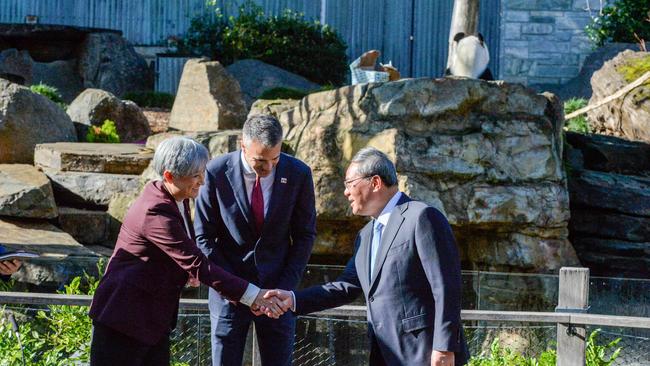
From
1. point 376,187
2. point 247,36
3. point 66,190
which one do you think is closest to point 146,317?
point 376,187

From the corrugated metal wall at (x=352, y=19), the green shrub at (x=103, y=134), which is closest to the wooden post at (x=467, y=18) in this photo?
the green shrub at (x=103, y=134)

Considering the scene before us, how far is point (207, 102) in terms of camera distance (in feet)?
44.7

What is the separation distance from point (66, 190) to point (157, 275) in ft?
22.6

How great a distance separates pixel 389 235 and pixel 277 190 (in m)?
1.00

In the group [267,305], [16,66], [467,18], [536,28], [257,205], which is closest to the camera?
[267,305]

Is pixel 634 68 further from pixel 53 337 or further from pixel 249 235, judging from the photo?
pixel 249 235

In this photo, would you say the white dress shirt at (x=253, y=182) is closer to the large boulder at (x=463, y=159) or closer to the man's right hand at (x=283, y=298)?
the man's right hand at (x=283, y=298)

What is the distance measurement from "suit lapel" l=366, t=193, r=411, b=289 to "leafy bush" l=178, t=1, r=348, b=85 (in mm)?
15000

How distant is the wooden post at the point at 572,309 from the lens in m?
6.09

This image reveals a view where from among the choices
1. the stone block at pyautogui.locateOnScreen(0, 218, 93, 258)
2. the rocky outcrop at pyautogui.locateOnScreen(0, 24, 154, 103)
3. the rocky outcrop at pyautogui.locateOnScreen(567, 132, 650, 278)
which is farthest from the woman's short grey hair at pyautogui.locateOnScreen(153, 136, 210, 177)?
the rocky outcrop at pyautogui.locateOnScreen(0, 24, 154, 103)

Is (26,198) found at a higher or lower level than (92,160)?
lower

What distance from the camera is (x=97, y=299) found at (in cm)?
489

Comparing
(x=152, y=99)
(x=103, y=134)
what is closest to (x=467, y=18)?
(x=152, y=99)

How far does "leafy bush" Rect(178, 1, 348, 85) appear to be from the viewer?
Result: 19781mm
